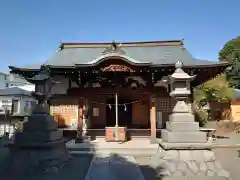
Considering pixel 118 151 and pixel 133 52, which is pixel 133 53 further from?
pixel 118 151

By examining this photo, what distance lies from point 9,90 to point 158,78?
18138mm

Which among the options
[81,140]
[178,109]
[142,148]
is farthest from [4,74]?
[178,109]

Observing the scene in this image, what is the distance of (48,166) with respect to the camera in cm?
631

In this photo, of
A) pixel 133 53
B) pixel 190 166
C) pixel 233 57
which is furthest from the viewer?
pixel 233 57

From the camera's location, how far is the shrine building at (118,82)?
11.4 metres

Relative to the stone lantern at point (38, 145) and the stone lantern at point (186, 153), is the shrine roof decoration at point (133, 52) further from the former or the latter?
the stone lantern at point (186, 153)

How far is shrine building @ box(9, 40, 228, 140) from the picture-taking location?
11430mm

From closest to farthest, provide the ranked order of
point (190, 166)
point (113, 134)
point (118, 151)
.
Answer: point (190, 166)
point (118, 151)
point (113, 134)

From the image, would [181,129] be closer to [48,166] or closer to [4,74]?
[48,166]

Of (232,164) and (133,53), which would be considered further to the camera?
(133,53)

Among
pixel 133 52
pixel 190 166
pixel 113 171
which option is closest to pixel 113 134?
pixel 113 171

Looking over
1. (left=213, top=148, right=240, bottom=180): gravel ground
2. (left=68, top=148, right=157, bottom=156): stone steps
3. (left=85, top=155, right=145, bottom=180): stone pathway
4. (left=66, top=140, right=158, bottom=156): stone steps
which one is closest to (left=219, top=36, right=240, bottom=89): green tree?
(left=213, top=148, right=240, bottom=180): gravel ground

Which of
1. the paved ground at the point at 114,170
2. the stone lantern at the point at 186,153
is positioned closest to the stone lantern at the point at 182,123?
the stone lantern at the point at 186,153

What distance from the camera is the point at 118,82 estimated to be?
12.4m
